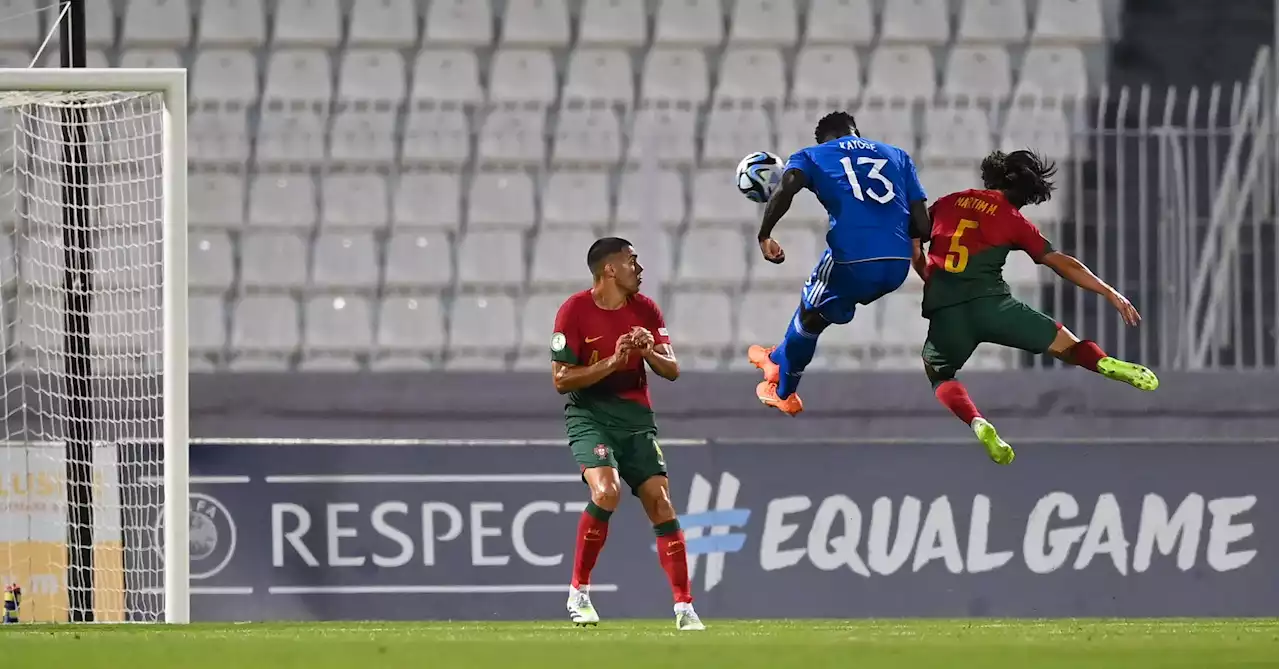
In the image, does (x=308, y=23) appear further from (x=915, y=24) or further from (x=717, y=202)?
(x=915, y=24)

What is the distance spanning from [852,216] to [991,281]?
67 cm

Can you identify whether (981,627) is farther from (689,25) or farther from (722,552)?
(689,25)

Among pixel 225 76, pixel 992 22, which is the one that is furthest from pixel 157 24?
pixel 992 22

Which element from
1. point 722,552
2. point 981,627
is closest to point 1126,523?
point 722,552

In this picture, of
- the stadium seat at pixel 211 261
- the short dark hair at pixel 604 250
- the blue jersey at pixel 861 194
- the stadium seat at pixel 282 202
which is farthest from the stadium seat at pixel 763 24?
the blue jersey at pixel 861 194

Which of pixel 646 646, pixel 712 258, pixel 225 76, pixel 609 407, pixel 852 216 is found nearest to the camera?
pixel 646 646

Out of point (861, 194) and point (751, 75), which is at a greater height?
point (751, 75)

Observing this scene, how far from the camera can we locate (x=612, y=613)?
10.7 meters

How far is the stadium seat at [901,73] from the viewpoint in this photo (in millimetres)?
13164

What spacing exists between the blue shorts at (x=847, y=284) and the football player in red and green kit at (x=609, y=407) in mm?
681

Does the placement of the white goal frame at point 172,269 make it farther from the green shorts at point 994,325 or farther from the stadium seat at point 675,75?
the stadium seat at point 675,75

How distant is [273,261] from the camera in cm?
1232

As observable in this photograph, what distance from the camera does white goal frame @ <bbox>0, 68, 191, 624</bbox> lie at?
29.5ft

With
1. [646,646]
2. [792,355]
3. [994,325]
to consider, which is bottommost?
[646,646]
